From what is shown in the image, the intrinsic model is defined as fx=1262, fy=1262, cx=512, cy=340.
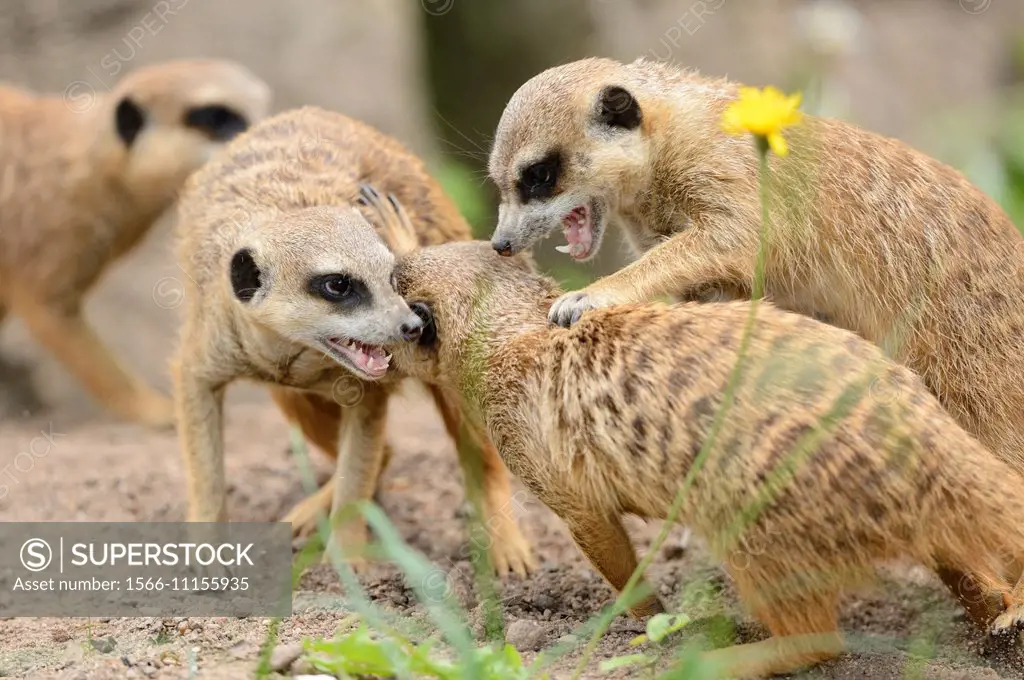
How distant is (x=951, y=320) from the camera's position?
356cm

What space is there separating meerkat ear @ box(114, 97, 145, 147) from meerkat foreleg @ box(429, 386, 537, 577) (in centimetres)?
281

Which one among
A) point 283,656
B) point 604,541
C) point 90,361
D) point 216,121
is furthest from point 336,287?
point 90,361

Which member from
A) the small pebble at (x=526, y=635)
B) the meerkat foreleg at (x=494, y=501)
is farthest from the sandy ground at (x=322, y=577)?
the meerkat foreleg at (x=494, y=501)

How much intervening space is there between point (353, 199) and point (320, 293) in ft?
1.72

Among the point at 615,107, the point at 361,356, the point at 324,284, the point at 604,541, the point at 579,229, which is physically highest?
the point at 615,107

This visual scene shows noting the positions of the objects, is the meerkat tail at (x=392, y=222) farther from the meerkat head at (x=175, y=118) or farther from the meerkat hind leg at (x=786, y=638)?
the meerkat head at (x=175, y=118)

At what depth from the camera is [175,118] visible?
6.36 m

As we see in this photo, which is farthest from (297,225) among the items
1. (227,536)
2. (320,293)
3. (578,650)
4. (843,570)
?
(843,570)

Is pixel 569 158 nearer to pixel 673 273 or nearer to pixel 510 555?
pixel 673 273

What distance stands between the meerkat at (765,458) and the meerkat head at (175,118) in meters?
3.45

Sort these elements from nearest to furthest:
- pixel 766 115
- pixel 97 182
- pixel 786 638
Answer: pixel 766 115, pixel 786 638, pixel 97 182

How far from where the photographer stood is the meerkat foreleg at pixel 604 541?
3297mm

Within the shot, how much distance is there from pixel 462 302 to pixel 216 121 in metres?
3.26

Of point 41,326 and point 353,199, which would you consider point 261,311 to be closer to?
point 353,199
